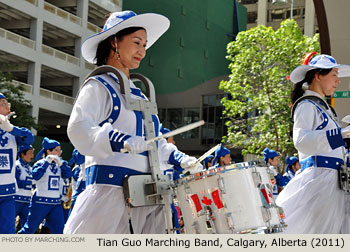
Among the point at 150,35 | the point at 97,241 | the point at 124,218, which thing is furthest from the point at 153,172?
the point at 150,35

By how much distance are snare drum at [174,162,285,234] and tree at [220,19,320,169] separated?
27493 millimetres

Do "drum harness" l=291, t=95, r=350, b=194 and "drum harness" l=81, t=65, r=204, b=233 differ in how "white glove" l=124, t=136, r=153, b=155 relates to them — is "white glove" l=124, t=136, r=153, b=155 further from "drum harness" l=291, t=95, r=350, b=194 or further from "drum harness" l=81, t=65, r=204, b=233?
"drum harness" l=291, t=95, r=350, b=194

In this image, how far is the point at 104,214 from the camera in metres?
4.18

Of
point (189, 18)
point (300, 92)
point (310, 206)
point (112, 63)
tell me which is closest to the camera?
point (112, 63)

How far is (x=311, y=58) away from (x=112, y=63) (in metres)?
2.92

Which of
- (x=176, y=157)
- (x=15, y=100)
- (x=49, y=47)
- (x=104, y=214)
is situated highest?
(x=49, y=47)

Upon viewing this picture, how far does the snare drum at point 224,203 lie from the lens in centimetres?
405

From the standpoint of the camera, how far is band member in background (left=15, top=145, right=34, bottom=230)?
1245cm

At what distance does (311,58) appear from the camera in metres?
7.01

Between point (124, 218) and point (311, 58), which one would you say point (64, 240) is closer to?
point (124, 218)

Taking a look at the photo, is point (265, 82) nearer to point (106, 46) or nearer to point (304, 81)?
point (304, 81)

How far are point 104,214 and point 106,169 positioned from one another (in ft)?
0.85

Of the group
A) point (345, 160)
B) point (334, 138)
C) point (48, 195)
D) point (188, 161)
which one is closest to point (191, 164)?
point (188, 161)

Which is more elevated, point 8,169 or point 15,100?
point 15,100
